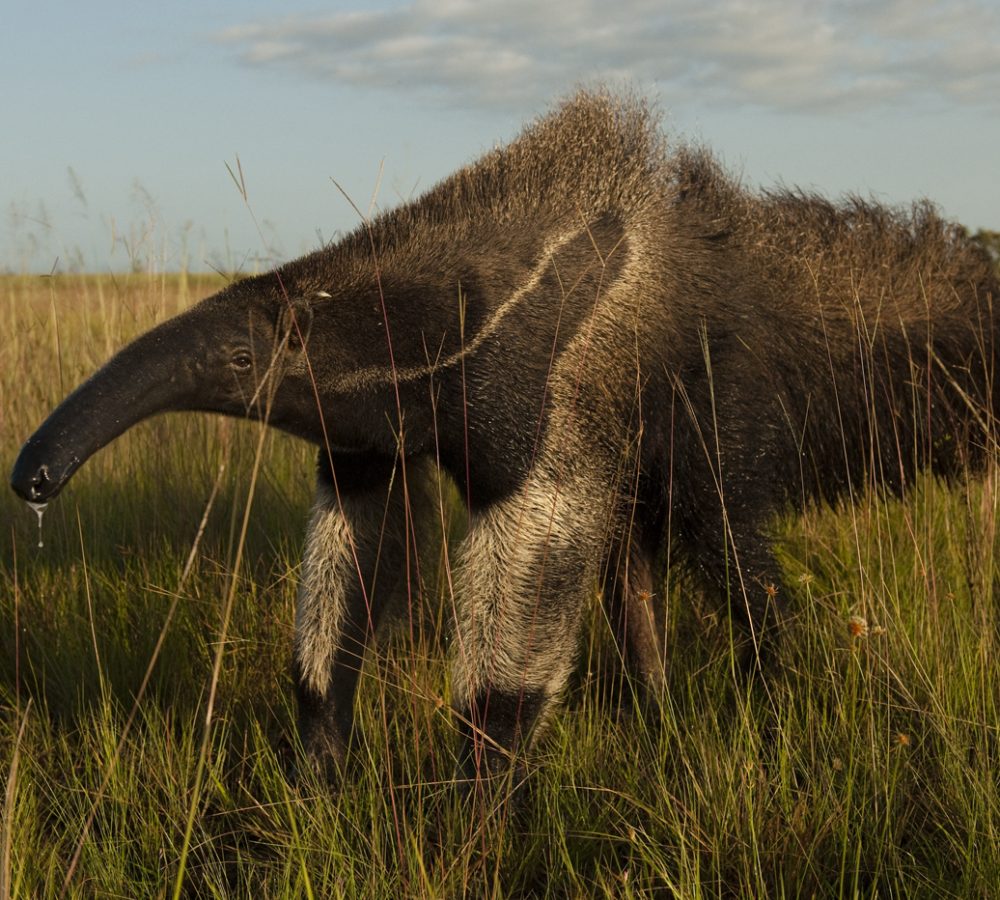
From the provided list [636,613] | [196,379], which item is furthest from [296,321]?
[636,613]

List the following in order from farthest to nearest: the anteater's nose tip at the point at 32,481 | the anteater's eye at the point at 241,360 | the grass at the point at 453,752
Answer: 1. the anteater's eye at the point at 241,360
2. the grass at the point at 453,752
3. the anteater's nose tip at the point at 32,481

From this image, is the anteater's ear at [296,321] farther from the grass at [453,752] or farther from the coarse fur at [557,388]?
the grass at [453,752]

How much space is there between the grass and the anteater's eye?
24 cm

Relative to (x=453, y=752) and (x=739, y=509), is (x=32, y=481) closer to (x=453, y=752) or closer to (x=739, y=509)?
(x=453, y=752)

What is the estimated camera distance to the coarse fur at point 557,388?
3.49 meters

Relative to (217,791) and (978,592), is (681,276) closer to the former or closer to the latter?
(978,592)

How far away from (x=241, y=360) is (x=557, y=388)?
1.05 meters

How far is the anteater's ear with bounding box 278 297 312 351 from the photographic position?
3381mm

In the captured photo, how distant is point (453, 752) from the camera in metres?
3.74

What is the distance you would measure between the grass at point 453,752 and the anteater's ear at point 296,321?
408mm

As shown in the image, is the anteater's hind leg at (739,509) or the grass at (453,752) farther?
the anteater's hind leg at (739,509)

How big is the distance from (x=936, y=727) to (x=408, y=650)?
2.14 metres

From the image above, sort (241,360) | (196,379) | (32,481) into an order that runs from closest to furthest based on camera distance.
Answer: (32,481)
(196,379)
(241,360)

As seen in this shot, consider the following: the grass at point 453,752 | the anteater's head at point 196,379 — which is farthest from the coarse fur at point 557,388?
the grass at point 453,752
